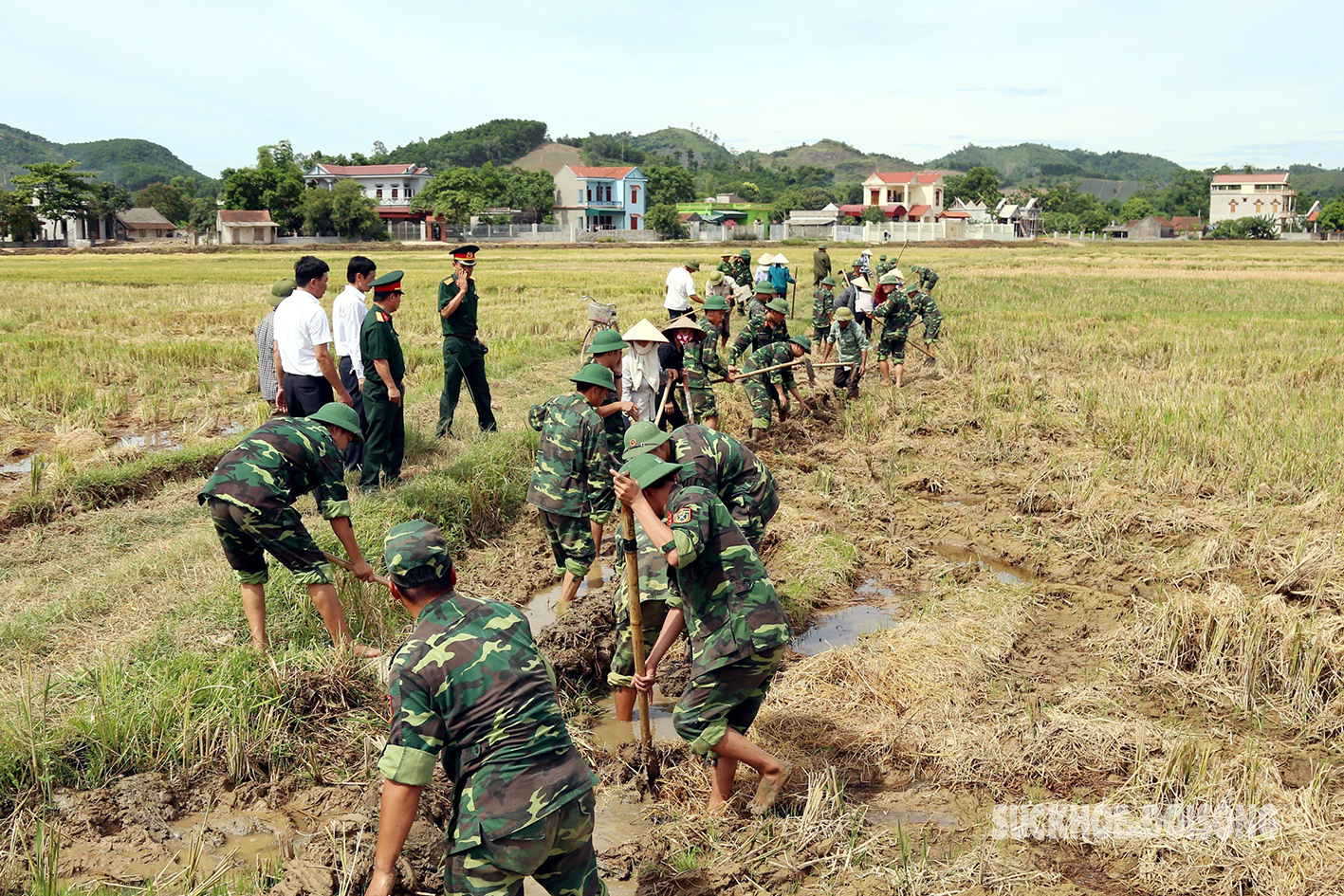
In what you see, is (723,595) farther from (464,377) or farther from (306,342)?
(464,377)

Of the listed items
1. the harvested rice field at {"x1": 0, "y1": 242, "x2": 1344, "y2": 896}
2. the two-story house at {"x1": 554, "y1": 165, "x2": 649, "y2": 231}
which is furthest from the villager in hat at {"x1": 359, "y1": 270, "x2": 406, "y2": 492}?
the two-story house at {"x1": 554, "y1": 165, "x2": 649, "y2": 231}

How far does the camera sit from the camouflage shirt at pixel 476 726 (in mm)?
Result: 3094

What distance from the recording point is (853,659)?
5.81 metres

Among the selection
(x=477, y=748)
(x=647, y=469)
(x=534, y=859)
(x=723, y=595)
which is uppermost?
(x=647, y=469)

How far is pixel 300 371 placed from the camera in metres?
7.82

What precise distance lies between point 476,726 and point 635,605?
1569mm

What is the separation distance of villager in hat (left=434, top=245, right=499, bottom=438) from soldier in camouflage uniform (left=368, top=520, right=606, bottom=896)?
675 cm

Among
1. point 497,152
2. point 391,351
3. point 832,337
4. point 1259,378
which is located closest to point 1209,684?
point 391,351

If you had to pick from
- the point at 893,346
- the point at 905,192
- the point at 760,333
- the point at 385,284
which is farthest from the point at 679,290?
the point at 905,192

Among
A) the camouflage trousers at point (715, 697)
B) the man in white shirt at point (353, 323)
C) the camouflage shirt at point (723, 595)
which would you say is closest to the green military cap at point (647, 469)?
the camouflage shirt at point (723, 595)

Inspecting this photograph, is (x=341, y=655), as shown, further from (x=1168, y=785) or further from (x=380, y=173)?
(x=380, y=173)

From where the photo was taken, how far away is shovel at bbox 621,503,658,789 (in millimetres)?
4551

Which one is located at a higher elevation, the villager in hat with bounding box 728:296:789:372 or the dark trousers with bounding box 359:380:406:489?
the villager in hat with bounding box 728:296:789:372

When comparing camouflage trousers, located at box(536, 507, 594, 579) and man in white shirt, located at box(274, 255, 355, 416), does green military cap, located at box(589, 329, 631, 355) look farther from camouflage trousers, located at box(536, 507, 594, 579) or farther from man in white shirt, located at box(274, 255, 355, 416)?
man in white shirt, located at box(274, 255, 355, 416)
